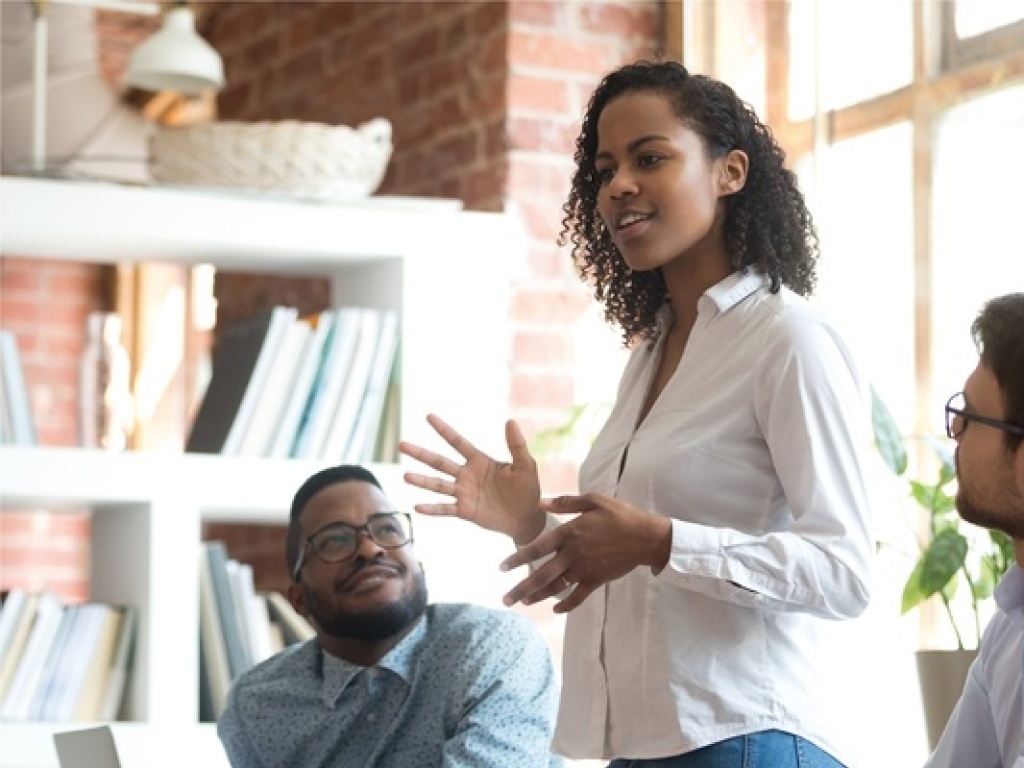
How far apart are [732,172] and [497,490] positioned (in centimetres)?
41

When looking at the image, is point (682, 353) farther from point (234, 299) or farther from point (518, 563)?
point (234, 299)

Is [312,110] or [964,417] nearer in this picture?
[964,417]

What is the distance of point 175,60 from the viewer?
3.90 m

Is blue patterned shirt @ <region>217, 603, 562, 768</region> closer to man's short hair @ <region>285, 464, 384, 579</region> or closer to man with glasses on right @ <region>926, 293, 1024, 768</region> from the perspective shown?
man's short hair @ <region>285, 464, 384, 579</region>

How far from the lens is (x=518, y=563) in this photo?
178 cm

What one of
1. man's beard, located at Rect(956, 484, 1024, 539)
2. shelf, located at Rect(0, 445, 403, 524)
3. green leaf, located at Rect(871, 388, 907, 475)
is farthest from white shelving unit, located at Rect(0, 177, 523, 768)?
man's beard, located at Rect(956, 484, 1024, 539)

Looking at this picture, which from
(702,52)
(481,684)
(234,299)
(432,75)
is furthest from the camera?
(234,299)

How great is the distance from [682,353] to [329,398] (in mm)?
1602

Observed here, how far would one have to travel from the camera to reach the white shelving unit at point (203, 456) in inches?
130

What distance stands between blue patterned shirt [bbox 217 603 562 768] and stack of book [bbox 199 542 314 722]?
51 cm

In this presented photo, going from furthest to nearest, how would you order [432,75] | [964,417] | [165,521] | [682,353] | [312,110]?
[312,110] → [432,75] → [165,521] → [682,353] → [964,417]

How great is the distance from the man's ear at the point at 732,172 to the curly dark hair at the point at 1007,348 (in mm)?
399

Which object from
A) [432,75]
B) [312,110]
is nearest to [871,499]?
[432,75]

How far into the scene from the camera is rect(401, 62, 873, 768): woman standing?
1.71 meters
